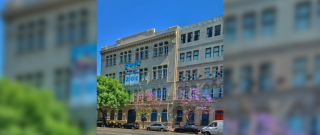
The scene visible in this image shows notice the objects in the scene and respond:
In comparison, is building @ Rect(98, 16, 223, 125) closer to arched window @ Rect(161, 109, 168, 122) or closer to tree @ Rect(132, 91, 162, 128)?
arched window @ Rect(161, 109, 168, 122)

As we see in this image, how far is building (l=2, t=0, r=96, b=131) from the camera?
46.9 inches

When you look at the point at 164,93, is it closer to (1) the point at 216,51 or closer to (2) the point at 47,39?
(1) the point at 216,51

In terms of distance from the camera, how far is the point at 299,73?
4.70 feet

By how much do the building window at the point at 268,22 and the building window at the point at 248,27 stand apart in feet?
0.20

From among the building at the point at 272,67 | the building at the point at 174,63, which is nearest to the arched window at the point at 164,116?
the building at the point at 174,63

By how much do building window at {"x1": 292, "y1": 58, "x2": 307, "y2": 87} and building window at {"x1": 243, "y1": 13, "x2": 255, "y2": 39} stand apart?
0.29 metres

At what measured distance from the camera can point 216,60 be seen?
1717 centimetres

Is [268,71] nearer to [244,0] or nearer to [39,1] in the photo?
[244,0]

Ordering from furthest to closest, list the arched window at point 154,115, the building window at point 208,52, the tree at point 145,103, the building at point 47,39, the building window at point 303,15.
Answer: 1. the arched window at point 154,115
2. the tree at point 145,103
3. the building window at point 208,52
4. the building window at point 303,15
5. the building at point 47,39

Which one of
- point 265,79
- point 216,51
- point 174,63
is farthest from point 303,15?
point 174,63

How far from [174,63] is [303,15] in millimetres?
17940

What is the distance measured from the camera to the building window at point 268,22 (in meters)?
1.43

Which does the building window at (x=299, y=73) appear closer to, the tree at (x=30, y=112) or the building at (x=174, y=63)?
the tree at (x=30, y=112)

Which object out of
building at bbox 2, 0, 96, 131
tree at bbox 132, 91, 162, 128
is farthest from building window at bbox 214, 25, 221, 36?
building at bbox 2, 0, 96, 131
